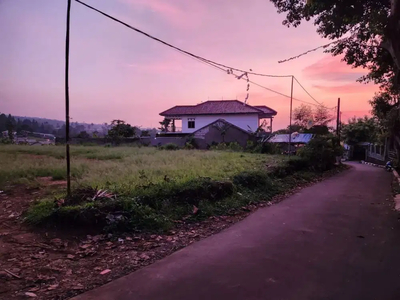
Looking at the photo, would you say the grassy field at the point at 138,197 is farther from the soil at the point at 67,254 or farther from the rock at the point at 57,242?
the rock at the point at 57,242

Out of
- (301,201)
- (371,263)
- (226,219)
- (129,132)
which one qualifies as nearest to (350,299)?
(371,263)

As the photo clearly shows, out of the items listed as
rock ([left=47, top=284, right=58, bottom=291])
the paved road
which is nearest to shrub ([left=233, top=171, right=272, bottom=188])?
the paved road

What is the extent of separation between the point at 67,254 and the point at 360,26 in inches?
398

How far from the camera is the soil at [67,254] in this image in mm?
3354

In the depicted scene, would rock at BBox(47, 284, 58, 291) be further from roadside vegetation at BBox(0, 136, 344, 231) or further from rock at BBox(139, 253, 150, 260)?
roadside vegetation at BBox(0, 136, 344, 231)

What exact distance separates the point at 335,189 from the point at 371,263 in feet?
25.6

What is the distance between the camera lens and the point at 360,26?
30.0ft

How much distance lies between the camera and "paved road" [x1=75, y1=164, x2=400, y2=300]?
325cm

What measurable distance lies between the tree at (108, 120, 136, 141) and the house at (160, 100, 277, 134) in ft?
14.3

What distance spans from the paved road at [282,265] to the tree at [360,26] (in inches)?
165

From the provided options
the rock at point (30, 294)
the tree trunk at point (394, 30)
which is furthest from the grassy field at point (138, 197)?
the tree trunk at point (394, 30)

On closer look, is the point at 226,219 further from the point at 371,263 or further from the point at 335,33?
the point at 335,33

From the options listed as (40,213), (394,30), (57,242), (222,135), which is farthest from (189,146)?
(57,242)

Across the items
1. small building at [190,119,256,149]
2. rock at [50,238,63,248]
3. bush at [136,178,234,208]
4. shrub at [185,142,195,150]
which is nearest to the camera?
rock at [50,238,63,248]
